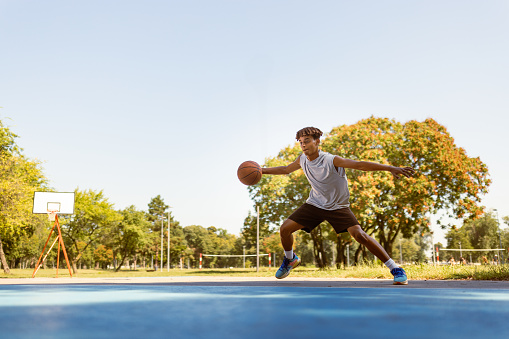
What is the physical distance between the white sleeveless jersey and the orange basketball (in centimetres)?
98

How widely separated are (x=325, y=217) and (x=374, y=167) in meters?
1.25

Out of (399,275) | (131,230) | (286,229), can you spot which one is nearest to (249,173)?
(286,229)

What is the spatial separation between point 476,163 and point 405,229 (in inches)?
215

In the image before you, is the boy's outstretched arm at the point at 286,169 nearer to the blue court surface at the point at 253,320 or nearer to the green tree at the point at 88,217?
the blue court surface at the point at 253,320

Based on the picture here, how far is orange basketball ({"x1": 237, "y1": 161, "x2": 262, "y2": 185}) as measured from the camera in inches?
273

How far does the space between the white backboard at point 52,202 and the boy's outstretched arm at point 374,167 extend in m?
16.7

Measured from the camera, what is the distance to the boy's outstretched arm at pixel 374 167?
5199 mm

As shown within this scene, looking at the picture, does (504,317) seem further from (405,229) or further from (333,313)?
(405,229)

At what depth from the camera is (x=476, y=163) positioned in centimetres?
2288

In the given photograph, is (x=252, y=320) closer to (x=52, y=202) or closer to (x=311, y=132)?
(x=311, y=132)

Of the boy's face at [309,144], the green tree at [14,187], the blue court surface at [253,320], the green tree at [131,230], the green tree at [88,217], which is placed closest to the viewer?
the blue court surface at [253,320]

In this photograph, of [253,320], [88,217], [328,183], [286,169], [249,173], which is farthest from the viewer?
[88,217]

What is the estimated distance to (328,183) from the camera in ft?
20.3

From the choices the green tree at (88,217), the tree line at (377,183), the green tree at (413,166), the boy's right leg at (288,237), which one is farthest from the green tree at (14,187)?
the boy's right leg at (288,237)
